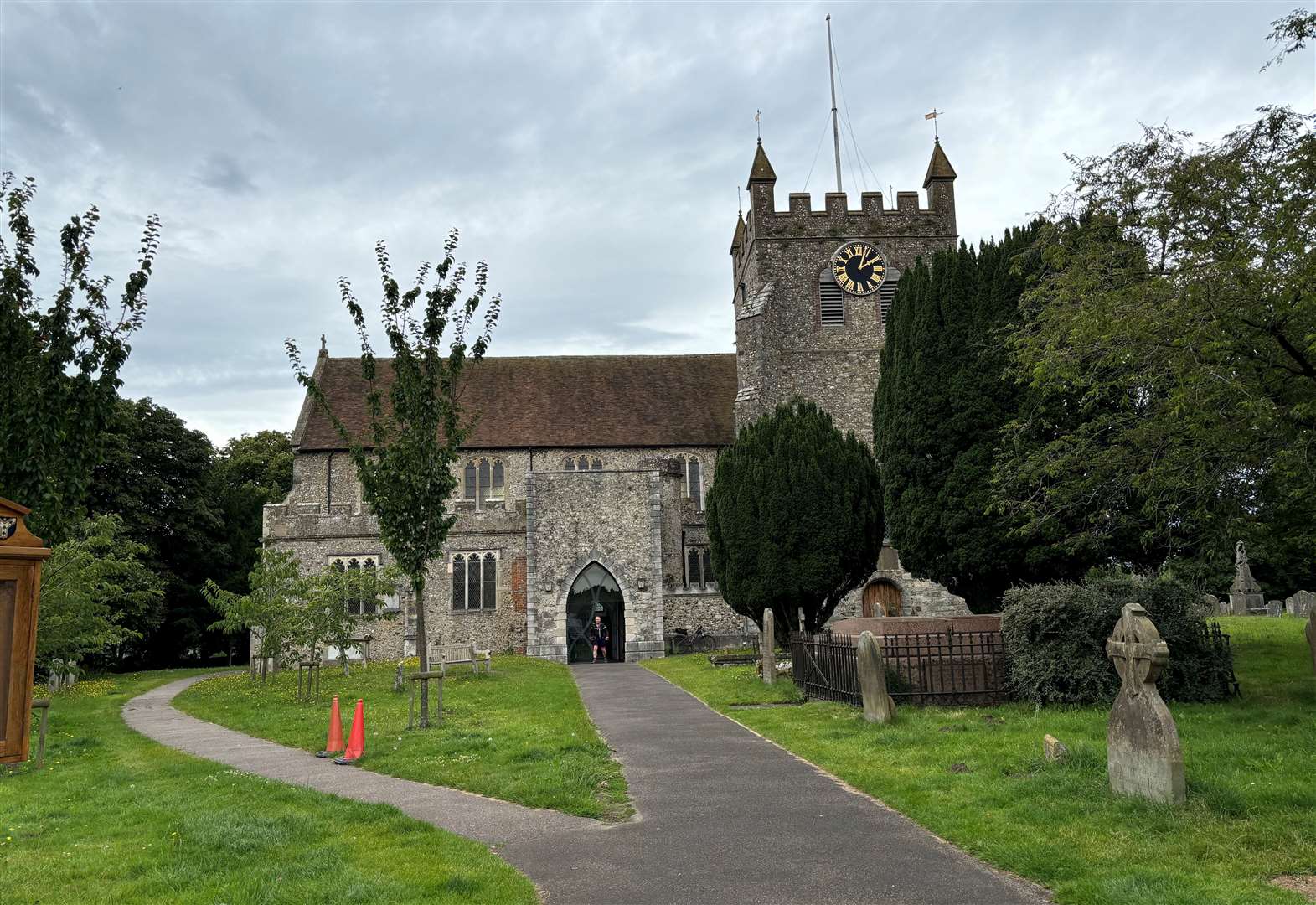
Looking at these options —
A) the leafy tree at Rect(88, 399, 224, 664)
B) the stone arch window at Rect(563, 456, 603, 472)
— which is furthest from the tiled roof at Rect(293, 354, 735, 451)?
the leafy tree at Rect(88, 399, 224, 664)

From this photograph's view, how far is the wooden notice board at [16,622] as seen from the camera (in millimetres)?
4406

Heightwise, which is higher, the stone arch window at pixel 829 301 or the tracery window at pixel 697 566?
the stone arch window at pixel 829 301

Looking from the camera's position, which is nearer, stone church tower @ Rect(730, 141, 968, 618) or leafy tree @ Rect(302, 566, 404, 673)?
leafy tree @ Rect(302, 566, 404, 673)

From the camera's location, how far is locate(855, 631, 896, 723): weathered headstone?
1193cm

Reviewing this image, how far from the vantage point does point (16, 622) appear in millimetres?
4422

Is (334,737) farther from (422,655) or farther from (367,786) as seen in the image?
(422,655)

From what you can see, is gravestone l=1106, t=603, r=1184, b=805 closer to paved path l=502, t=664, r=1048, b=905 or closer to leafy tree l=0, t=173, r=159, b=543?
paved path l=502, t=664, r=1048, b=905

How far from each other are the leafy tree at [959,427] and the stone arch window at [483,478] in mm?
18180

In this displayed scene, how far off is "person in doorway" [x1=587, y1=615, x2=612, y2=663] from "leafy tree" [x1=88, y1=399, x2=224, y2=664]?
15307 millimetres

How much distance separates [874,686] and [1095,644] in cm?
308

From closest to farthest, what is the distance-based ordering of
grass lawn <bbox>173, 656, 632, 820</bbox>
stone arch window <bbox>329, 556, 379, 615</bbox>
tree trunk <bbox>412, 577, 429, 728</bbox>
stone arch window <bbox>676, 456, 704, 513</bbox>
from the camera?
grass lawn <bbox>173, 656, 632, 820</bbox> → tree trunk <bbox>412, 577, 429, 728</bbox> → stone arch window <bbox>329, 556, 379, 615</bbox> → stone arch window <bbox>676, 456, 704, 513</bbox>

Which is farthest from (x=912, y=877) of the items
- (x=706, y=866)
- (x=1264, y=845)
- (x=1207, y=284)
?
(x=1207, y=284)

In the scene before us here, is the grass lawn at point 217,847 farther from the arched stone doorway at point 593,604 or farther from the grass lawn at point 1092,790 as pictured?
the arched stone doorway at point 593,604

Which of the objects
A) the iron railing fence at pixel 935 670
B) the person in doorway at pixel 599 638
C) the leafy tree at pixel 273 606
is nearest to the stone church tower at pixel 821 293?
the person in doorway at pixel 599 638
